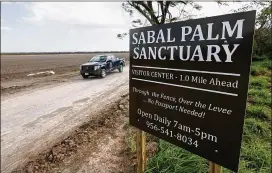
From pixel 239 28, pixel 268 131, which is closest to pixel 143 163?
pixel 239 28

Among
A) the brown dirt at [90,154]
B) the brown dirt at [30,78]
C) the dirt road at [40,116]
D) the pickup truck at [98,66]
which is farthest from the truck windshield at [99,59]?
the brown dirt at [90,154]

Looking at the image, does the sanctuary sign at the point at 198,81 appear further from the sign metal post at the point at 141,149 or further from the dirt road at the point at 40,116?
the dirt road at the point at 40,116

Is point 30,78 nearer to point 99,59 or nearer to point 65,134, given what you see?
point 99,59

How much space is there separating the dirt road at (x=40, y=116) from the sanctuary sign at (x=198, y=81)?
266 centimetres

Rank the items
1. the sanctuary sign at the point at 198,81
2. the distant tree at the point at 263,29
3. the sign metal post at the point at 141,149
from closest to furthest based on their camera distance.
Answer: the sanctuary sign at the point at 198,81 < the sign metal post at the point at 141,149 < the distant tree at the point at 263,29

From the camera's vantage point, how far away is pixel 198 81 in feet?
7.59

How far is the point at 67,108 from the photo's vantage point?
25.1 ft

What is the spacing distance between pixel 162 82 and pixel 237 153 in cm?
104

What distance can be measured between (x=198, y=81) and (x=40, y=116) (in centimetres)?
561

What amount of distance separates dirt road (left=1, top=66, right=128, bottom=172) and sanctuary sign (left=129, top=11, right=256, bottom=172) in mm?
2663

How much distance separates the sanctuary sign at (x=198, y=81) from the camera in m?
2.00

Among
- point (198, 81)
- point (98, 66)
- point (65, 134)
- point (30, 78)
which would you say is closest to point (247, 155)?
point (198, 81)

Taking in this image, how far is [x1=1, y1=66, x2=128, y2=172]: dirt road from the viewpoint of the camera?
4.65 metres

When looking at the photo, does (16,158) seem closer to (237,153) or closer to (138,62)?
(138,62)
